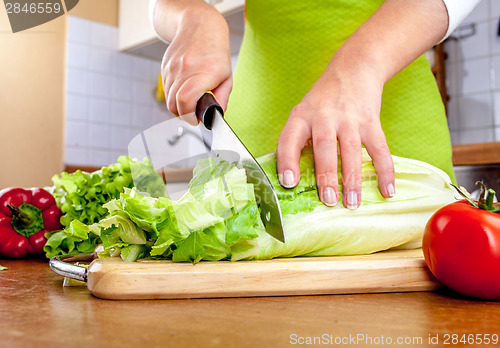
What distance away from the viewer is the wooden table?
57cm

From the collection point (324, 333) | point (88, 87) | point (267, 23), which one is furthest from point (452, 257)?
point (88, 87)

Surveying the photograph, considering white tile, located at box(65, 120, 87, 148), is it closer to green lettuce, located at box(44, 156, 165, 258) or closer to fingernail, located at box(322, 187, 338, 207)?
green lettuce, located at box(44, 156, 165, 258)

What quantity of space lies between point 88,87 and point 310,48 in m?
3.06

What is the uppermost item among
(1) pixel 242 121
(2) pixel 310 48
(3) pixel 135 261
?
(2) pixel 310 48

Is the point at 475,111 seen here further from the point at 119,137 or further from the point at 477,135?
the point at 119,137

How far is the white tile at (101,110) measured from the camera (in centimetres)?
409

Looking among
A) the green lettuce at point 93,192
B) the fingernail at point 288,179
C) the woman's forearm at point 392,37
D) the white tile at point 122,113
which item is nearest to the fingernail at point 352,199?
the fingernail at point 288,179

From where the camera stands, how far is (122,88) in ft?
13.9

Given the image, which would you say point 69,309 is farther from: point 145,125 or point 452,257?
point 145,125

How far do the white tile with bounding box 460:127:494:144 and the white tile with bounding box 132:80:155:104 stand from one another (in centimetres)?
251

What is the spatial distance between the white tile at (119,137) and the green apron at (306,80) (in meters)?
2.84

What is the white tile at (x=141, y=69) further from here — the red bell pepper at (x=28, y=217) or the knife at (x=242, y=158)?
the knife at (x=242, y=158)

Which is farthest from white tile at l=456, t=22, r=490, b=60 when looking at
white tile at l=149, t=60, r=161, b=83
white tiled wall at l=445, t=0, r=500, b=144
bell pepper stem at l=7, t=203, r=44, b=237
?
bell pepper stem at l=7, t=203, r=44, b=237

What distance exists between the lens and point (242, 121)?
1507 millimetres
